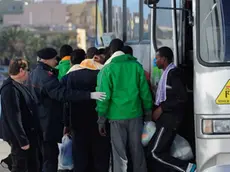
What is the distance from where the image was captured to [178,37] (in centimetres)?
612

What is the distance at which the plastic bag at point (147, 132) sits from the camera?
6.18 meters

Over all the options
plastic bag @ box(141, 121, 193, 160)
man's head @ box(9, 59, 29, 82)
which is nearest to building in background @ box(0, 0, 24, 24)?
man's head @ box(9, 59, 29, 82)

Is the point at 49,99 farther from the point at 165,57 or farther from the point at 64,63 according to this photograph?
the point at 64,63

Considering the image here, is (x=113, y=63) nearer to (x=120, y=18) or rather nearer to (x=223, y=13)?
(x=223, y=13)

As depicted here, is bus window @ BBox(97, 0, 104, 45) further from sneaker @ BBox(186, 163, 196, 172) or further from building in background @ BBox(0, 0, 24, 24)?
building in background @ BBox(0, 0, 24, 24)

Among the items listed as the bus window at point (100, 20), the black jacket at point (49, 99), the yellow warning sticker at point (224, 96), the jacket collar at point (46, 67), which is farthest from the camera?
the bus window at point (100, 20)

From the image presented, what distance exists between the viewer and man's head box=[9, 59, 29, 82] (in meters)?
6.25

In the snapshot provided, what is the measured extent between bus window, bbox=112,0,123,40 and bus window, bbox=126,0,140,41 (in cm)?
53

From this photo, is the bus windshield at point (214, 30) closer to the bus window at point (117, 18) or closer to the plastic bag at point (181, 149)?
the plastic bag at point (181, 149)

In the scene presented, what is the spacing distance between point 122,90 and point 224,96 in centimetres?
149

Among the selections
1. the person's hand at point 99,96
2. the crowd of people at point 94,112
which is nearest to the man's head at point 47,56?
the crowd of people at point 94,112

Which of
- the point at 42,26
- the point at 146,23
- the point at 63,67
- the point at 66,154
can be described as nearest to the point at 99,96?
the point at 66,154

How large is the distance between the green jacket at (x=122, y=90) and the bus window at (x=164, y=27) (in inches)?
22.7

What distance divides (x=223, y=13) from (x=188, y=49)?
3.40 ft
